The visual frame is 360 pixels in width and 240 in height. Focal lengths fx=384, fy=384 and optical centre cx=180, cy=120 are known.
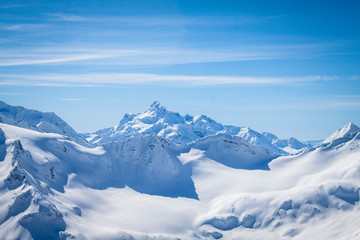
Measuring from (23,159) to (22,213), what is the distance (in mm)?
35523

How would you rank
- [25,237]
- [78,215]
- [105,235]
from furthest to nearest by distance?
[78,215]
[105,235]
[25,237]

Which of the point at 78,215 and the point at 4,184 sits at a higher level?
the point at 4,184

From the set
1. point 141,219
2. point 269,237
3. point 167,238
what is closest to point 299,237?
point 269,237

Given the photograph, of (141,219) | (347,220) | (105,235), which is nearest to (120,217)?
A: (141,219)

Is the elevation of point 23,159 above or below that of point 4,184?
above

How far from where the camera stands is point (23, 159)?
196 metres

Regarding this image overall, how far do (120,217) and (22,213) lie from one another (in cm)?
4925

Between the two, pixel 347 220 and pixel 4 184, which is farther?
pixel 347 220

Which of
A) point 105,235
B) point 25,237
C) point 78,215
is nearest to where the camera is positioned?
point 25,237

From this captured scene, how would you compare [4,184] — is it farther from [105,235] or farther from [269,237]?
[269,237]

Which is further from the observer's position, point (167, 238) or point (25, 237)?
point (167, 238)

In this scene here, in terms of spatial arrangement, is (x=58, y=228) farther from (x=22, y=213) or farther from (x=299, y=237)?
(x=299, y=237)

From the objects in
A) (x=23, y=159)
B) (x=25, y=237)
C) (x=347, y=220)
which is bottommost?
(x=25, y=237)

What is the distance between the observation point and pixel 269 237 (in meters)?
196
